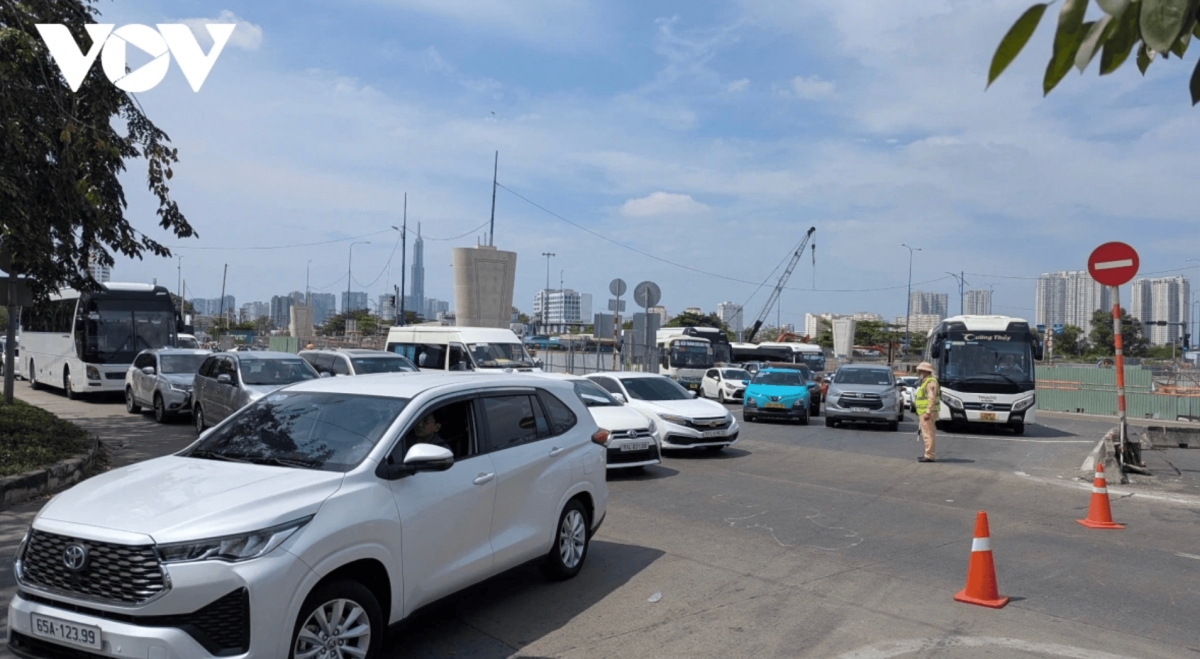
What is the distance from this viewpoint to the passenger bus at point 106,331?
24.3 meters

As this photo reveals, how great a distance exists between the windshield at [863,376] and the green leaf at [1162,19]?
2286cm

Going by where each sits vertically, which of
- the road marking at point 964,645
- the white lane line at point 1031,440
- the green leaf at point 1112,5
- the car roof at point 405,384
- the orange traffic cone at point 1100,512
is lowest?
the white lane line at point 1031,440

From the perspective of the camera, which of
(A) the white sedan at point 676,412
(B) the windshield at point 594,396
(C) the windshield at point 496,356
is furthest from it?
(C) the windshield at point 496,356

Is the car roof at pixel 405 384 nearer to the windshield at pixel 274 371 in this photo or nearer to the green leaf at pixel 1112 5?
the green leaf at pixel 1112 5

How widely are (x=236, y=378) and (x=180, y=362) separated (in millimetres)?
5725

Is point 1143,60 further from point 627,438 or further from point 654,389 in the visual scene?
point 654,389

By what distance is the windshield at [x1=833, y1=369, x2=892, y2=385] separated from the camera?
24.2m

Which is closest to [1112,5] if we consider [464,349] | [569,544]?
[569,544]

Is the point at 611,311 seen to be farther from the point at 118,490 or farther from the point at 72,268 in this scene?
the point at 118,490

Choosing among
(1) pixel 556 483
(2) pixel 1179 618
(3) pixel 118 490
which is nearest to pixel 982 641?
(2) pixel 1179 618

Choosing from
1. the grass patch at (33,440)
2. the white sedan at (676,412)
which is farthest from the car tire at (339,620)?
the white sedan at (676,412)

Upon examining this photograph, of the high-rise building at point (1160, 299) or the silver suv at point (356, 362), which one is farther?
the high-rise building at point (1160, 299)

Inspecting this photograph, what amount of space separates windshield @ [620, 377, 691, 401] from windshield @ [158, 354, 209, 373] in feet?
34.9

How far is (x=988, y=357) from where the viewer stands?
73.8 ft
